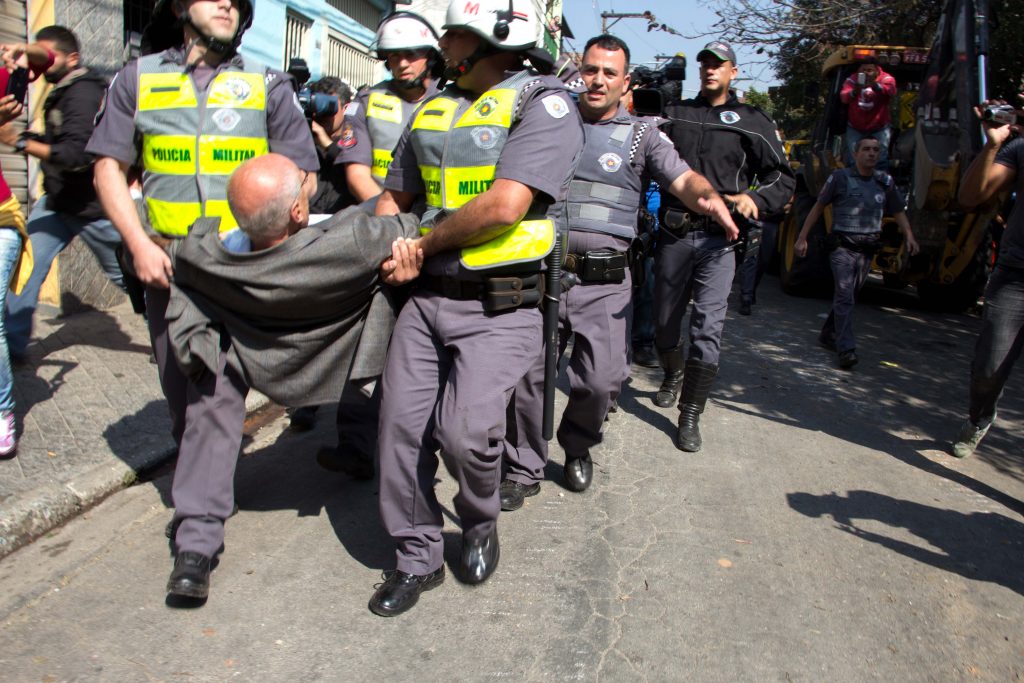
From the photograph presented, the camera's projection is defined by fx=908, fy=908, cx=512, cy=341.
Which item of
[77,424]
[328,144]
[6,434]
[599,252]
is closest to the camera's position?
[6,434]

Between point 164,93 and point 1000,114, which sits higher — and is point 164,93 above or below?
below

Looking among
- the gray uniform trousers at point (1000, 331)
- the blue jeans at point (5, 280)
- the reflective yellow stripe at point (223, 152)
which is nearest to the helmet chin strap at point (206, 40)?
the reflective yellow stripe at point (223, 152)

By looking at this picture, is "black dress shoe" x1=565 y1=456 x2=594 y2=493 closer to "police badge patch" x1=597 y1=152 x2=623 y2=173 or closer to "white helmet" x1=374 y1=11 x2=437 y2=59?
"police badge patch" x1=597 y1=152 x2=623 y2=173

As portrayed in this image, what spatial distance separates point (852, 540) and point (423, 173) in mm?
2479

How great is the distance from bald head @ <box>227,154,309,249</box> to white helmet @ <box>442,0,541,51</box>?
77cm

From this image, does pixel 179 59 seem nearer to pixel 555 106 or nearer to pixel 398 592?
pixel 555 106

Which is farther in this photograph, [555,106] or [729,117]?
[729,117]

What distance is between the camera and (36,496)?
3.74m

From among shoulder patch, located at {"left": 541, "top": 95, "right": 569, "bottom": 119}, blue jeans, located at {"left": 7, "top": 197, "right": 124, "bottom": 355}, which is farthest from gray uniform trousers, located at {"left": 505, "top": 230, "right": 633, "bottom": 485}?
blue jeans, located at {"left": 7, "top": 197, "right": 124, "bottom": 355}

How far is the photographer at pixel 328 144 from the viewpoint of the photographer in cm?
538

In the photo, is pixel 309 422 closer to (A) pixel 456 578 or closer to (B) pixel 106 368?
(B) pixel 106 368

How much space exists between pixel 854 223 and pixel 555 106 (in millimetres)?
5040

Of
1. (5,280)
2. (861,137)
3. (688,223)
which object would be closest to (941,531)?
(688,223)

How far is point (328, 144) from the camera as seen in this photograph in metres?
5.68
